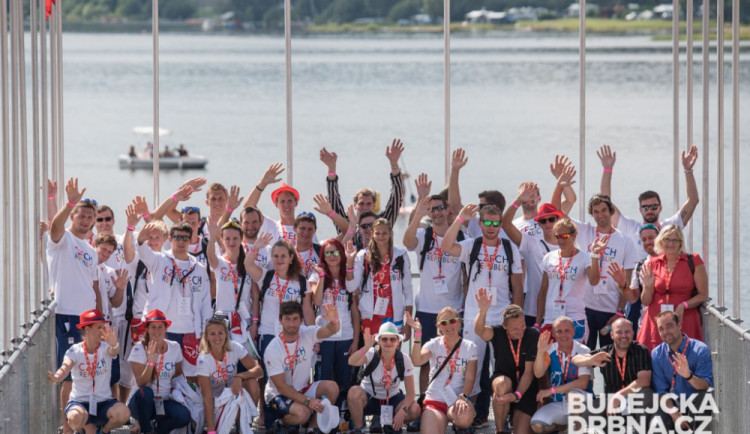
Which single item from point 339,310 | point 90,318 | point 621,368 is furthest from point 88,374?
point 621,368

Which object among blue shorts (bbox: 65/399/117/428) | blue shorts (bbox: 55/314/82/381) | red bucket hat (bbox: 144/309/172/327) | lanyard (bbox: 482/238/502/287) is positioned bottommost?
blue shorts (bbox: 65/399/117/428)

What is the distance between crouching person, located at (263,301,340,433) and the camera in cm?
1057

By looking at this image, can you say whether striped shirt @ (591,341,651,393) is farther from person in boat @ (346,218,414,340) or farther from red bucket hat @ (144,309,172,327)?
red bucket hat @ (144,309,172,327)

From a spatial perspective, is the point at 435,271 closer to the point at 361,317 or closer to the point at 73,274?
the point at 361,317

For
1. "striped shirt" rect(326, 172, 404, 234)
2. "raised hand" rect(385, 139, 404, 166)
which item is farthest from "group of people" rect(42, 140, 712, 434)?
"raised hand" rect(385, 139, 404, 166)

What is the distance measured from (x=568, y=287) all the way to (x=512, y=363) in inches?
32.5

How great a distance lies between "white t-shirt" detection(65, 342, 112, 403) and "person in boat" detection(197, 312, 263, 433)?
0.76m

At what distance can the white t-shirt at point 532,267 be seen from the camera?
11.2 m

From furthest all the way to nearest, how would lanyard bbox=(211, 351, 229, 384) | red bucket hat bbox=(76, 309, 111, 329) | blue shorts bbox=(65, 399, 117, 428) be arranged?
1. lanyard bbox=(211, 351, 229, 384)
2. blue shorts bbox=(65, 399, 117, 428)
3. red bucket hat bbox=(76, 309, 111, 329)

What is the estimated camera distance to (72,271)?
10492mm

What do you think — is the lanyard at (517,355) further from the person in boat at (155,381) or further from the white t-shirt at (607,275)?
the person in boat at (155,381)

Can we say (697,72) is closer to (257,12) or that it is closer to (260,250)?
(257,12)

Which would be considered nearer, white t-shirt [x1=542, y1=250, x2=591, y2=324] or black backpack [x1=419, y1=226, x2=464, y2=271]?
white t-shirt [x1=542, y1=250, x2=591, y2=324]

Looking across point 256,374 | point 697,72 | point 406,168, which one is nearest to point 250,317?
point 256,374
